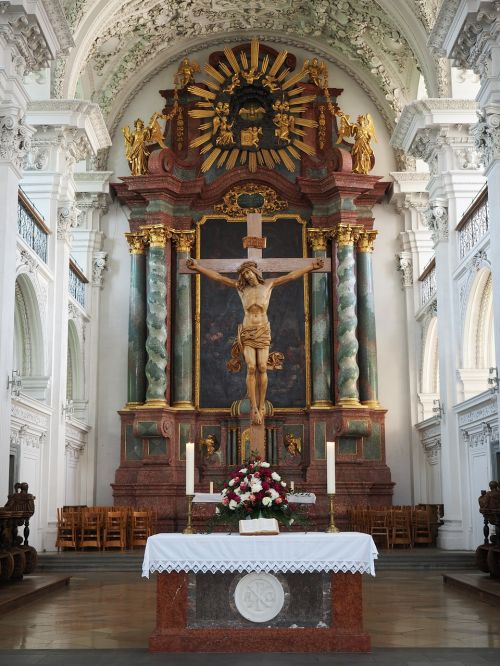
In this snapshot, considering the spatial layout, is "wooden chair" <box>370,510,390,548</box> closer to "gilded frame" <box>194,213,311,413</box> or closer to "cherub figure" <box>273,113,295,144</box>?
"gilded frame" <box>194,213,311,413</box>

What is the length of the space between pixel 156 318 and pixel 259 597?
14.1 meters

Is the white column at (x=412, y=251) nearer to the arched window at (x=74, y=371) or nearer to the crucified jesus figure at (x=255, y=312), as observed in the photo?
the arched window at (x=74, y=371)

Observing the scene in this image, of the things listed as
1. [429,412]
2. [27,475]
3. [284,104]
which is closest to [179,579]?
[27,475]

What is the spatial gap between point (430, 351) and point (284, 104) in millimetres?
6861

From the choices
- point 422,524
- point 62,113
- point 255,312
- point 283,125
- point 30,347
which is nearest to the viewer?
point 255,312

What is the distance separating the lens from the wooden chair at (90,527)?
722 inches

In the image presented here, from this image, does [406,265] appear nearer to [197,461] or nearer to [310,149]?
[310,149]

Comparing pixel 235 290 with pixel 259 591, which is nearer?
pixel 259 591

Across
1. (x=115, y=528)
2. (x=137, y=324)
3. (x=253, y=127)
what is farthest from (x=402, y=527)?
(x=253, y=127)

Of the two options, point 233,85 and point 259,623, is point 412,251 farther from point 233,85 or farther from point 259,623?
point 259,623

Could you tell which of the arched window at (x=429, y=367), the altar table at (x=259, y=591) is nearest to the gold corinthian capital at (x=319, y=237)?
the arched window at (x=429, y=367)

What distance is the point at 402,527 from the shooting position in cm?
1864

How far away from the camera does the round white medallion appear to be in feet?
24.8

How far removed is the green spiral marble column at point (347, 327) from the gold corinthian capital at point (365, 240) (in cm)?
41
